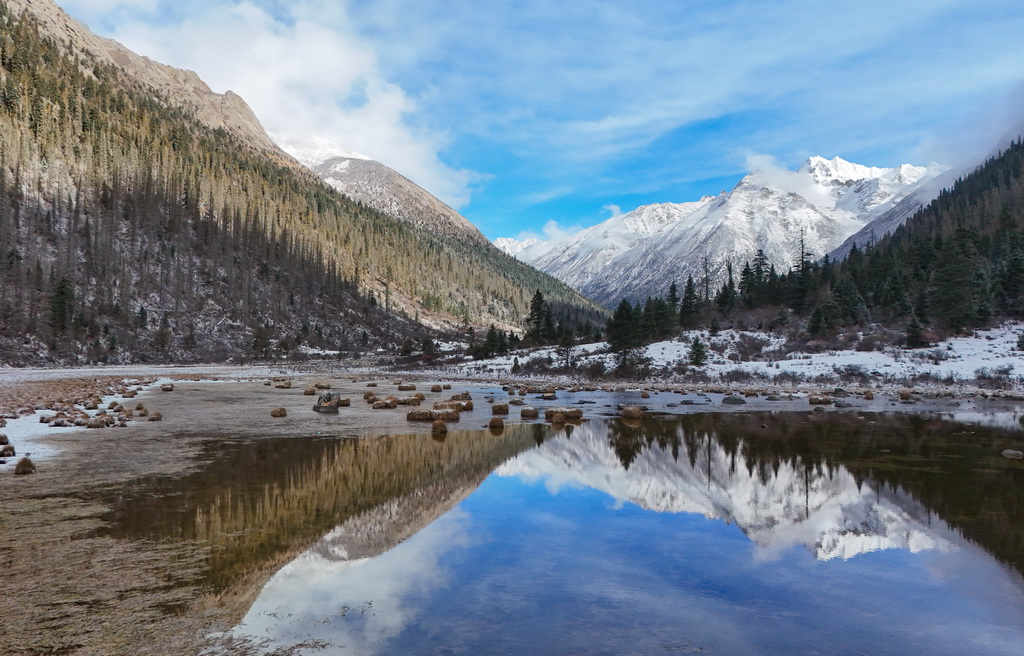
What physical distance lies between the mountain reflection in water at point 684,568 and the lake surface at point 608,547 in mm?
A: 41

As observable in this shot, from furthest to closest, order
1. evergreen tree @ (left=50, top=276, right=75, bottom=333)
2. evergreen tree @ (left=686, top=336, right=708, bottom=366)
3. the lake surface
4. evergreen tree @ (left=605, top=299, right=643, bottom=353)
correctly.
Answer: evergreen tree @ (left=50, top=276, right=75, bottom=333), evergreen tree @ (left=605, top=299, right=643, bottom=353), evergreen tree @ (left=686, top=336, right=708, bottom=366), the lake surface

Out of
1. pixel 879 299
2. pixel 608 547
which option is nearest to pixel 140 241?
pixel 608 547

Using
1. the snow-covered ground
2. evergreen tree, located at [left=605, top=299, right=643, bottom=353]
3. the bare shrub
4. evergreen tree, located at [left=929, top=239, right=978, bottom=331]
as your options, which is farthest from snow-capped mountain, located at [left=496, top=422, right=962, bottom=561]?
evergreen tree, located at [left=929, top=239, right=978, bottom=331]

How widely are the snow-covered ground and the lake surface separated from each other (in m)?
38.4

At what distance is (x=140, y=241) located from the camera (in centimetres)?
10281

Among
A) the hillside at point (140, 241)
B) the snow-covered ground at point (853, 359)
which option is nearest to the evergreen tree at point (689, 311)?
the snow-covered ground at point (853, 359)

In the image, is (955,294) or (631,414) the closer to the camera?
(631,414)

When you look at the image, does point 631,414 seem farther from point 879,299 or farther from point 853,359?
point 879,299

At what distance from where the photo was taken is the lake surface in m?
6.62

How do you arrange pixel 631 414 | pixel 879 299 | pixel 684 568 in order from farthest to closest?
pixel 879 299, pixel 631 414, pixel 684 568

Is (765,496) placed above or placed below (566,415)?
below

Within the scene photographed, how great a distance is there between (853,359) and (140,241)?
4396 inches

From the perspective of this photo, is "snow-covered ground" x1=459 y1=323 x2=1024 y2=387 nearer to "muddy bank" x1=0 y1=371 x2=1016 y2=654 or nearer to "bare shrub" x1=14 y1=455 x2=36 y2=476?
"muddy bank" x1=0 y1=371 x2=1016 y2=654

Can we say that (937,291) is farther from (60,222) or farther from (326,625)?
(60,222)
